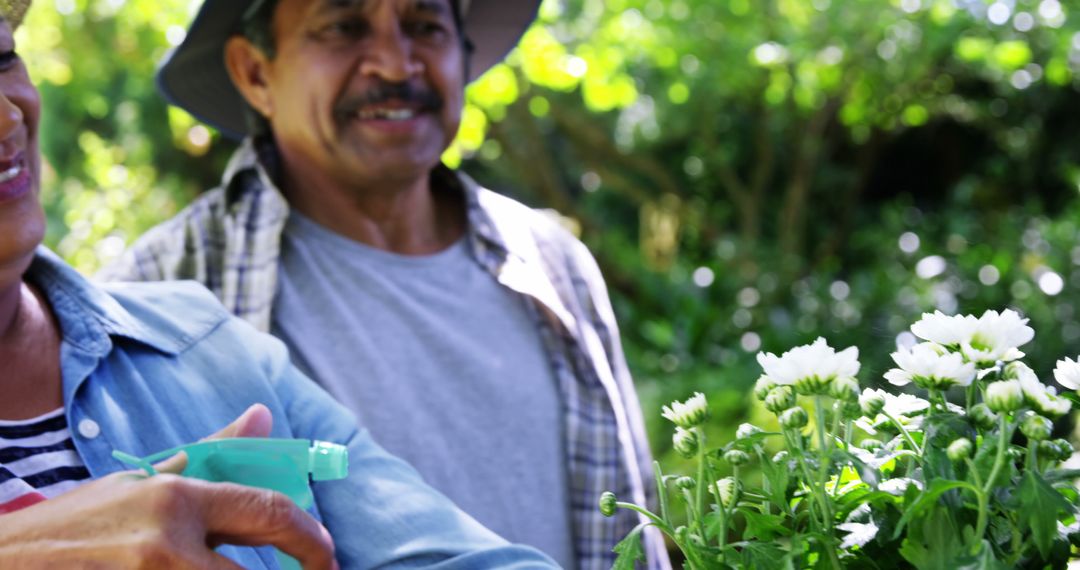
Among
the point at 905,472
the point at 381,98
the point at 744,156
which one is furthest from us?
the point at 744,156

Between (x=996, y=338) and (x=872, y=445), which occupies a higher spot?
(x=996, y=338)

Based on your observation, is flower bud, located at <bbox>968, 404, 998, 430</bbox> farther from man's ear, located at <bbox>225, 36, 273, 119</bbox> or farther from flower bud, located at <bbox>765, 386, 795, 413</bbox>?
man's ear, located at <bbox>225, 36, 273, 119</bbox>

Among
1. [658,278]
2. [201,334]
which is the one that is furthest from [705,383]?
[201,334]

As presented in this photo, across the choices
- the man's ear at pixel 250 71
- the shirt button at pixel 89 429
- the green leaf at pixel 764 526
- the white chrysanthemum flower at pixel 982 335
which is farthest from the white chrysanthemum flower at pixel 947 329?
the man's ear at pixel 250 71

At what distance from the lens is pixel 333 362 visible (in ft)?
8.30

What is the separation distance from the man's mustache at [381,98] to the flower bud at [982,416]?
73.4 inches

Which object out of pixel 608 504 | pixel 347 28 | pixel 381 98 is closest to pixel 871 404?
pixel 608 504

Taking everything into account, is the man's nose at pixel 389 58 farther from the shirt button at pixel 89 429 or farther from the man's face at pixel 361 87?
the shirt button at pixel 89 429

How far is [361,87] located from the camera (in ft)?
9.06

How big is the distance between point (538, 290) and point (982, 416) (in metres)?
1.74

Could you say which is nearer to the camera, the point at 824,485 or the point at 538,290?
the point at 824,485

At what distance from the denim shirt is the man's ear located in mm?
1235

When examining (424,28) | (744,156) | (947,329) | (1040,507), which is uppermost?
(424,28)

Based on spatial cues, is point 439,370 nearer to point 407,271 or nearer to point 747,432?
point 407,271
